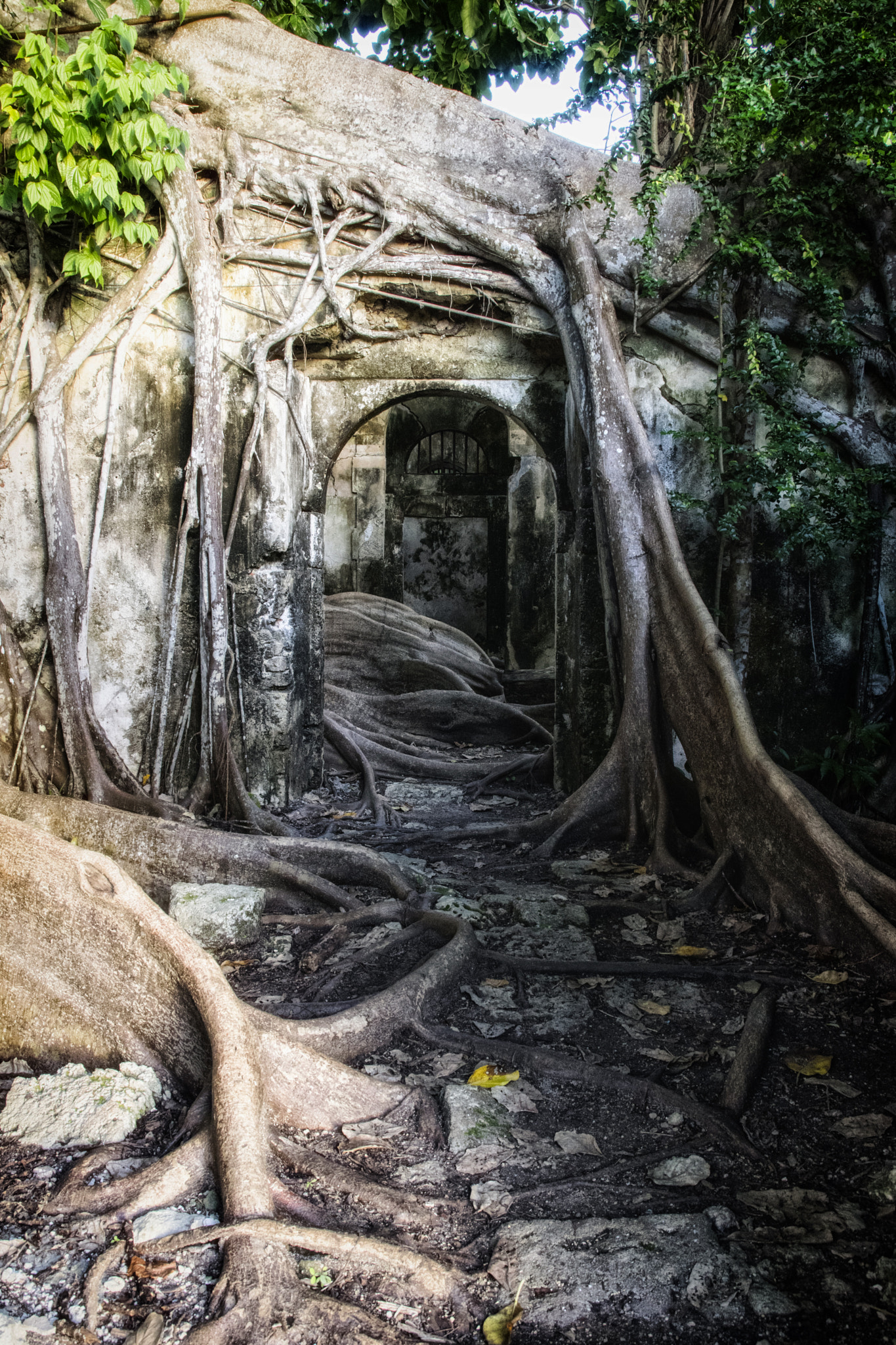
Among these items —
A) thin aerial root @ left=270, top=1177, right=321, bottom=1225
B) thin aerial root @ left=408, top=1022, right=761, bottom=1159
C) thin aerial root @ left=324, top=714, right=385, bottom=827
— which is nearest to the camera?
thin aerial root @ left=270, top=1177, right=321, bottom=1225

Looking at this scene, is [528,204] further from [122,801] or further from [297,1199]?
[297,1199]

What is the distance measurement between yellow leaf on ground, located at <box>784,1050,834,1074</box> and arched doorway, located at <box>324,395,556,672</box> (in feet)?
27.0

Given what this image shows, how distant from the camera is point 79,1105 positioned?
2082 millimetres

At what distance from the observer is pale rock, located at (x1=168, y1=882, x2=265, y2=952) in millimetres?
3170

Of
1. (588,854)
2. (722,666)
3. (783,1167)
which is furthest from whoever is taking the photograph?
(588,854)

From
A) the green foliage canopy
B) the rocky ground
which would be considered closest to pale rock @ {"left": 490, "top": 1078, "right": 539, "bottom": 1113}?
the rocky ground

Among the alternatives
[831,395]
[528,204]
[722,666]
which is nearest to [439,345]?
[528,204]

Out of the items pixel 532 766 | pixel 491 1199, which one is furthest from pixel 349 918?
pixel 532 766

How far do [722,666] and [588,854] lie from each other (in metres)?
1.12

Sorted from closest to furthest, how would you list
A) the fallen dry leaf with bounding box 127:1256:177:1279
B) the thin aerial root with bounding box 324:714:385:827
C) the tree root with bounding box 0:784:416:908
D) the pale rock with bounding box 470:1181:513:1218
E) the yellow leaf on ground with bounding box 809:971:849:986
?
the fallen dry leaf with bounding box 127:1256:177:1279 → the pale rock with bounding box 470:1181:513:1218 → the yellow leaf on ground with bounding box 809:971:849:986 → the tree root with bounding box 0:784:416:908 → the thin aerial root with bounding box 324:714:385:827

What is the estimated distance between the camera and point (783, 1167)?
1948 mm

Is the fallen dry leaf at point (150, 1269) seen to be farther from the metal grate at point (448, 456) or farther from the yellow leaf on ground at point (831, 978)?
the metal grate at point (448, 456)

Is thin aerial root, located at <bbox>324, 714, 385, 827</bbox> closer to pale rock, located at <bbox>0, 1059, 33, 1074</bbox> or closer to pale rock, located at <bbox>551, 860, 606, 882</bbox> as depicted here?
pale rock, located at <bbox>551, 860, 606, 882</bbox>

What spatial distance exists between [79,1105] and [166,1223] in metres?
0.51
